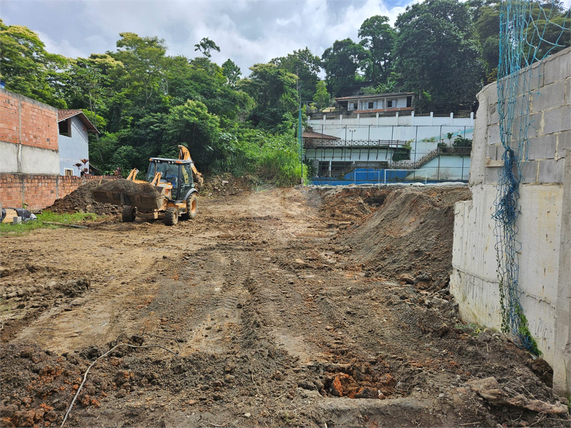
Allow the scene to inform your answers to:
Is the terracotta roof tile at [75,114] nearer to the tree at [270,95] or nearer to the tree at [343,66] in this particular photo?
the tree at [270,95]

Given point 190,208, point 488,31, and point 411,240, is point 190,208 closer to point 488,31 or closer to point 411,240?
point 411,240

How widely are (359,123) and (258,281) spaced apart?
3475cm

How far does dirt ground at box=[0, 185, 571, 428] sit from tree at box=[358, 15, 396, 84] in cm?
5036

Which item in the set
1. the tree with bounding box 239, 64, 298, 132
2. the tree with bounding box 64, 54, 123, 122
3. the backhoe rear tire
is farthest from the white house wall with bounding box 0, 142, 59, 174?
the tree with bounding box 239, 64, 298, 132

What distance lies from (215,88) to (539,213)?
95.9 ft

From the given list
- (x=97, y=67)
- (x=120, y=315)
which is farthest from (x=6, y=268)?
(x=97, y=67)

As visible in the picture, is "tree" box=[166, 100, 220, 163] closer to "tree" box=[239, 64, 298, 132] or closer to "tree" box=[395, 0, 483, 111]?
"tree" box=[239, 64, 298, 132]

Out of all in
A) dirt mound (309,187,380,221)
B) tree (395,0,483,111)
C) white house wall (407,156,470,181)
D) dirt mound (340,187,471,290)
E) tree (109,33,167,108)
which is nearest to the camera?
dirt mound (340,187,471,290)

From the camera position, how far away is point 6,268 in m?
7.02

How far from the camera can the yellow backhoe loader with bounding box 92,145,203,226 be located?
11539 mm

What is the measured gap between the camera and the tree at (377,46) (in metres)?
54.3

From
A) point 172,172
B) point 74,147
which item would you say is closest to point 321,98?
point 74,147

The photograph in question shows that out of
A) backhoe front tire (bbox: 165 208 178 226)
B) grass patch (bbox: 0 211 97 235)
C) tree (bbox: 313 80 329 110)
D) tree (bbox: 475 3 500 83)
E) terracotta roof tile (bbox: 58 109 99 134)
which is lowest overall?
grass patch (bbox: 0 211 97 235)

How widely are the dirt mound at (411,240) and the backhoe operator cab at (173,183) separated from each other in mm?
6138
